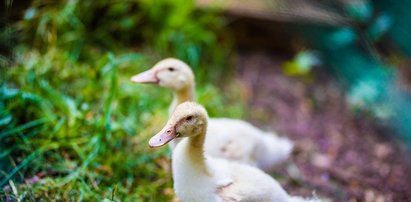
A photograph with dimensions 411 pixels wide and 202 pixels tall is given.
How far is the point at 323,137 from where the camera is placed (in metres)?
3.99

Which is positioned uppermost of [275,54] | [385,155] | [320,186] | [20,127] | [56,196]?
[275,54]

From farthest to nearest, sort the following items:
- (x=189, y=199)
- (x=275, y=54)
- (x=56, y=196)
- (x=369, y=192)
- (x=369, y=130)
→ (x=275, y=54), (x=369, y=130), (x=369, y=192), (x=56, y=196), (x=189, y=199)

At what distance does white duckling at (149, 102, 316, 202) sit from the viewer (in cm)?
228

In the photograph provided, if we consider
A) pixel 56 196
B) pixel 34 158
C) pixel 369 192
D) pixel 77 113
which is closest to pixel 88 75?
pixel 77 113

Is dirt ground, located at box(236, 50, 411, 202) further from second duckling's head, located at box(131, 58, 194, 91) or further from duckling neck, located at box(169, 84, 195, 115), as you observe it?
second duckling's head, located at box(131, 58, 194, 91)

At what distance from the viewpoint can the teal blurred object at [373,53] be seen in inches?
148

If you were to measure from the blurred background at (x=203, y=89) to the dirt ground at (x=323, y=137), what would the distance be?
0.01 meters

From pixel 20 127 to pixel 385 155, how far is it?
2.51 metres

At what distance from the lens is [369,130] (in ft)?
13.5

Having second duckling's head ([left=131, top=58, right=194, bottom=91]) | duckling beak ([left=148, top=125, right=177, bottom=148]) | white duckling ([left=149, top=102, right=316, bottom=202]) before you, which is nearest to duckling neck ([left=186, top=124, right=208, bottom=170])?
white duckling ([left=149, top=102, right=316, bottom=202])

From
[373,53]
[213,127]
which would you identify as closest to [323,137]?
[373,53]

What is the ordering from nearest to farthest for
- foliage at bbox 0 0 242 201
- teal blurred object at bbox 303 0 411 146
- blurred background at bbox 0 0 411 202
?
foliage at bbox 0 0 242 201, blurred background at bbox 0 0 411 202, teal blurred object at bbox 303 0 411 146

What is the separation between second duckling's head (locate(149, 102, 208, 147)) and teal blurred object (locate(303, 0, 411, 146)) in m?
1.99

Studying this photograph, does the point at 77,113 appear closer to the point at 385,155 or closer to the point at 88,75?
the point at 88,75
